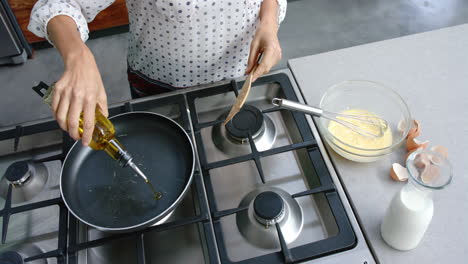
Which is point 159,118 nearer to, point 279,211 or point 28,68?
point 279,211

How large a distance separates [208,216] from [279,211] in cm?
12

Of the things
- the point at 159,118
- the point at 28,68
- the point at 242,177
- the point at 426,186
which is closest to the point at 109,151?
the point at 159,118

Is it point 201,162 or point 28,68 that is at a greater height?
point 201,162

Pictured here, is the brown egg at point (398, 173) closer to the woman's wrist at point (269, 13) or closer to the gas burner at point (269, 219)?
the gas burner at point (269, 219)

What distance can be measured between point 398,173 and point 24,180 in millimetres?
693

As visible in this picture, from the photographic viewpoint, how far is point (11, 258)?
0.59 m

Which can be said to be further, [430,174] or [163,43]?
[163,43]

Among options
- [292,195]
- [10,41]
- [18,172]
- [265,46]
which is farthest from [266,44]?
[10,41]

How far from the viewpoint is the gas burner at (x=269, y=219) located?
0.60 metres

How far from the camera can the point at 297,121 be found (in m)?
0.74

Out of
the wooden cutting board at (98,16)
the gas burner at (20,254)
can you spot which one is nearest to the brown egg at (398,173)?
the gas burner at (20,254)

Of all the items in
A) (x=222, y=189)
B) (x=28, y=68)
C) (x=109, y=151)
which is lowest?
(x=28, y=68)

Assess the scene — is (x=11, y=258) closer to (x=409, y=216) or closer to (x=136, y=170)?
(x=136, y=170)

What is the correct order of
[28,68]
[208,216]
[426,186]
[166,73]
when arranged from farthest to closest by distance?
[28,68] → [166,73] → [208,216] → [426,186]
